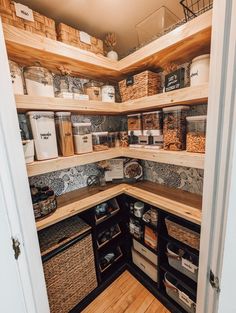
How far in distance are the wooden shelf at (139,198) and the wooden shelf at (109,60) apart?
3.29 feet

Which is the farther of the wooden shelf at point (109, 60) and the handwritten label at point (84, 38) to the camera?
the handwritten label at point (84, 38)

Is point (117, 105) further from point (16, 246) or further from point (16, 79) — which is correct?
point (16, 246)

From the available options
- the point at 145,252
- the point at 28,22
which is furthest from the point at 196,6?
the point at 145,252

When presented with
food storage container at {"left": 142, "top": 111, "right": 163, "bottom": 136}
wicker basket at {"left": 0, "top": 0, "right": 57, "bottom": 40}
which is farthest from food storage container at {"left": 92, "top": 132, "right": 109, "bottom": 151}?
wicker basket at {"left": 0, "top": 0, "right": 57, "bottom": 40}

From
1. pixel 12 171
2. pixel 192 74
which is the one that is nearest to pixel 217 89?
pixel 192 74

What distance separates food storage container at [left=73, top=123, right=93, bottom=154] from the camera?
Result: 1188 mm

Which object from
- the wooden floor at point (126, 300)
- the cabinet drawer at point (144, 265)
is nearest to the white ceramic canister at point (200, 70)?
the cabinet drawer at point (144, 265)

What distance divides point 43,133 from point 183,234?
1.12 metres

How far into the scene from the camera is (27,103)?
0.88 meters

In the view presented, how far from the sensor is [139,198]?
133 centimetres

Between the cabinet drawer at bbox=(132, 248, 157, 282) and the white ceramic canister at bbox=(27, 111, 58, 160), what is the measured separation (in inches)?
49.0

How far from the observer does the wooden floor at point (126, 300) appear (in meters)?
1.30

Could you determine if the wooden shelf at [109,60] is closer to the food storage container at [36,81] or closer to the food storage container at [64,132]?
the food storage container at [36,81]

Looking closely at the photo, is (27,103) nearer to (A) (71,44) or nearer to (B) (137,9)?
(A) (71,44)
